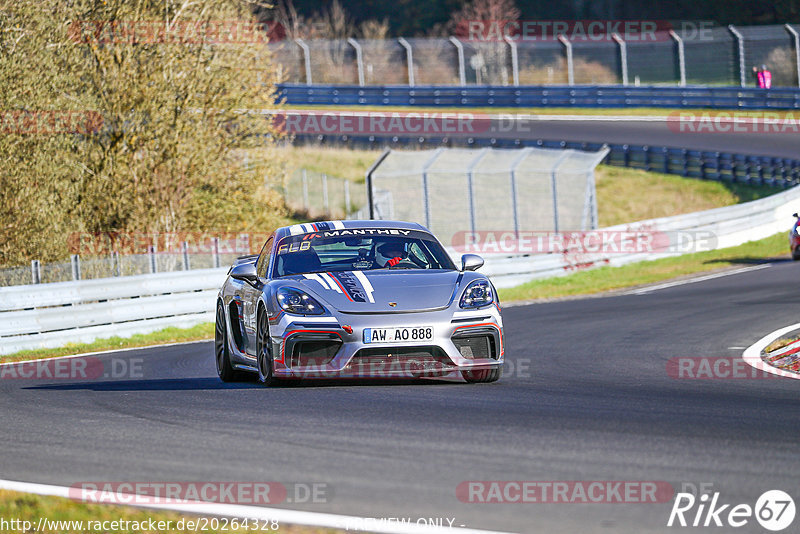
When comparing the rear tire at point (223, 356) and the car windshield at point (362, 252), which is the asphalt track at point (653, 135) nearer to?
the car windshield at point (362, 252)

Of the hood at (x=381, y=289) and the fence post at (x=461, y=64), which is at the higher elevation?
the fence post at (x=461, y=64)

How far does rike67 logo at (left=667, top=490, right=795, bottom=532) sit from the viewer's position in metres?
4.69

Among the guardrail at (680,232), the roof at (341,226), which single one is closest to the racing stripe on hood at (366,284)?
the roof at (341,226)

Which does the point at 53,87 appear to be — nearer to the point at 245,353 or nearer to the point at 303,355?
the point at 245,353

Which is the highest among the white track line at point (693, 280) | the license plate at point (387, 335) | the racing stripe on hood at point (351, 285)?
the racing stripe on hood at point (351, 285)

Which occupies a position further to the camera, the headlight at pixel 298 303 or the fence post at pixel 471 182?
the fence post at pixel 471 182

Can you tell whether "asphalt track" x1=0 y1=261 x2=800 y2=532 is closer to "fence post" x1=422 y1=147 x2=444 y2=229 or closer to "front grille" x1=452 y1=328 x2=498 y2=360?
"front grille" x1=452 y1=328 x2=498 y2=360

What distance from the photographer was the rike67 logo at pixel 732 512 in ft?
15.4

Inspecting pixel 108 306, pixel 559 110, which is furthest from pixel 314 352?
pixel 559 110

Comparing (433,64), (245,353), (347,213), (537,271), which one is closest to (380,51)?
(433,64)

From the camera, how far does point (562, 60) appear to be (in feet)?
164

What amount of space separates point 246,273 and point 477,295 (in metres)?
2.02

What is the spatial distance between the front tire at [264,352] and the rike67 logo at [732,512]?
15.8 feet

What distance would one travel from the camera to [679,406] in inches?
307
